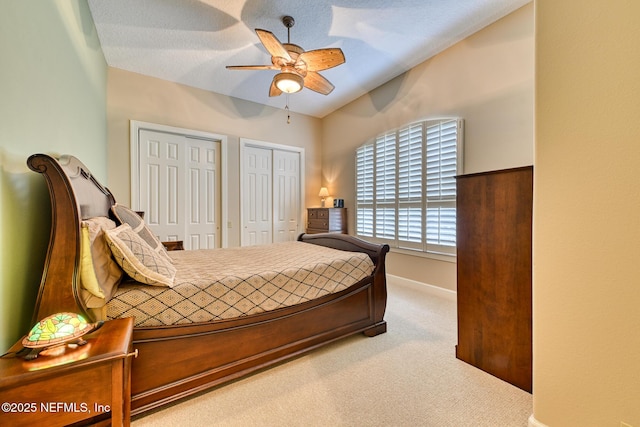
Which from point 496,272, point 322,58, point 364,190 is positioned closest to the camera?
point 496,272

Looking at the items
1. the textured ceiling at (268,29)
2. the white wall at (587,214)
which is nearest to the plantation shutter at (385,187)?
the textured ceiling at (268,29)

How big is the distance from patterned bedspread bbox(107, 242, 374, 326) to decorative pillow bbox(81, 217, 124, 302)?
0.06m

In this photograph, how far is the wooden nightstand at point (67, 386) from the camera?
2.60 ft

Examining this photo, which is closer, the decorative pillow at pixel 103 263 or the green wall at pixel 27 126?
the green wall at pixel 27 126

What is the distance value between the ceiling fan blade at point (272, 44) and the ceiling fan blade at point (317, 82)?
0.38 meters

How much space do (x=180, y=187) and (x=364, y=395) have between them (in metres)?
3.81

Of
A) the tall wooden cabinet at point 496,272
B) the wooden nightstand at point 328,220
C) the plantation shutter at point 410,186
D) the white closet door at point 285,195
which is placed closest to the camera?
the tall wooden cabinet at point 496,272


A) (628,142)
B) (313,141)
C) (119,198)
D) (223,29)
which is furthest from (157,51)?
(628,142)

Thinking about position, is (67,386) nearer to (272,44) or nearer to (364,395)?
(364,395)

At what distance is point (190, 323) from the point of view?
1.45 metres

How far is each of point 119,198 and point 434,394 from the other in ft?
13.9

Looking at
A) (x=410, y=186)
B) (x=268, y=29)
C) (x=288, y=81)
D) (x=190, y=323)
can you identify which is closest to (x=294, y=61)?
(x=288, y=81)

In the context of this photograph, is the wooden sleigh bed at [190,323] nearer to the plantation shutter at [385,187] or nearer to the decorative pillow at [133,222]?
the decorative pillow at [133,222]

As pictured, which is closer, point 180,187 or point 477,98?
point 477,98
